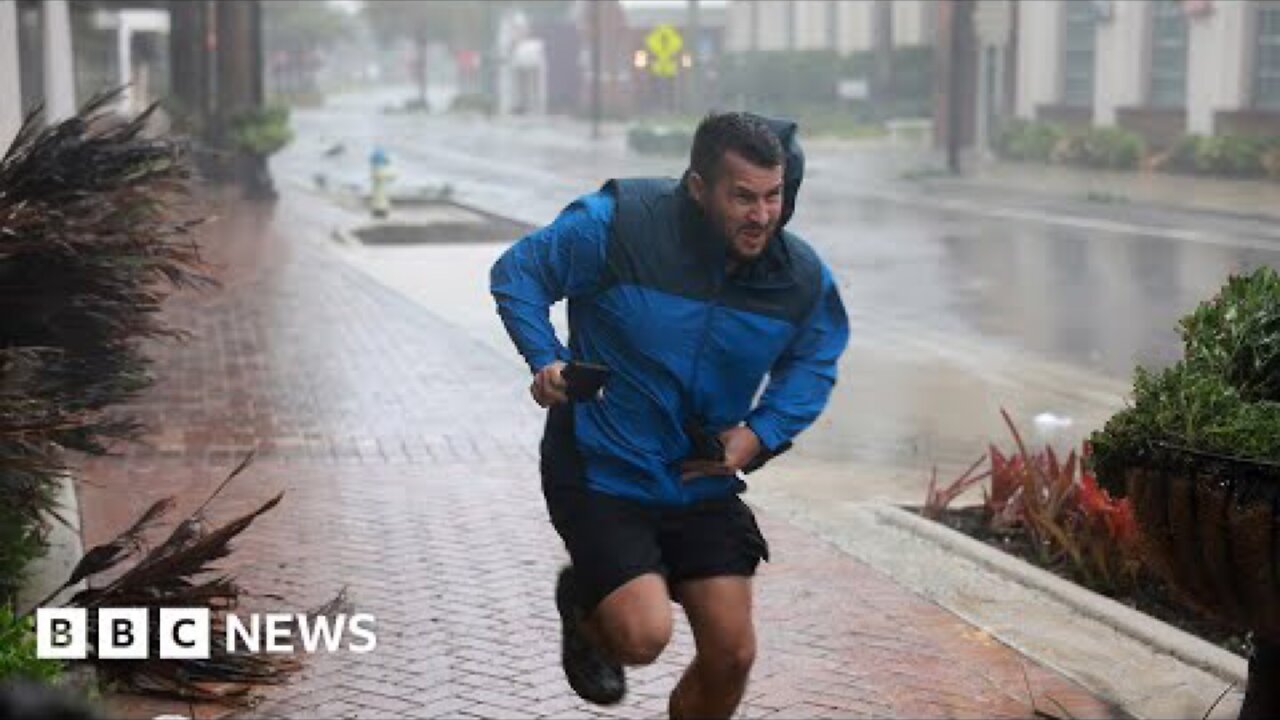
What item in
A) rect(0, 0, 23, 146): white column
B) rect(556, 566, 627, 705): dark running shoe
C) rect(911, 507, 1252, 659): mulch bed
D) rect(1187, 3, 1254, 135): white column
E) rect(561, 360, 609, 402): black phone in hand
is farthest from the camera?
rect(1187, 3, 1254, 135): white column

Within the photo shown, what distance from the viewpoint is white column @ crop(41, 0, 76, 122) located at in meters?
15.9

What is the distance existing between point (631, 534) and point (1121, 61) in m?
34.8

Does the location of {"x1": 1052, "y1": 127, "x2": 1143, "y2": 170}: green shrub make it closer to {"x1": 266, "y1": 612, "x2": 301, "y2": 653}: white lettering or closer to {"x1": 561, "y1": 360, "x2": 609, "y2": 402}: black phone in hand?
{"x1": 266, "y1": 612, "x2": 301, "y2": 653}: white lettering

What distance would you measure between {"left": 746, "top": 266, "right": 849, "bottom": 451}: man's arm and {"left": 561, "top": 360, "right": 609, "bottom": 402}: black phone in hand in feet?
1.38

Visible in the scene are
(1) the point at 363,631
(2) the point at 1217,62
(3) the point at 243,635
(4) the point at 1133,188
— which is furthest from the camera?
(2) the point at 1217,62

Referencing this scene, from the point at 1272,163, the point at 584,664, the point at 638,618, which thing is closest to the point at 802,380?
the point at 638,618

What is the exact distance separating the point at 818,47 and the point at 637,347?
171ft

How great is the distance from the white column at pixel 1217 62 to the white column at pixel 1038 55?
187 inches

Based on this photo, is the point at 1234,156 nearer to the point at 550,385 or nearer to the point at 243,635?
the point at 243,635

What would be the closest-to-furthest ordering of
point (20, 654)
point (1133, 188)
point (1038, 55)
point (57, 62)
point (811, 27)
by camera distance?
1. point (20, 654)
2. point (57, 62)
3. point (1133, 188)
4. point (1038, 55)
5. point (811, 27)

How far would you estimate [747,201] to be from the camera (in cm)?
409

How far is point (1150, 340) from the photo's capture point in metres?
14.0

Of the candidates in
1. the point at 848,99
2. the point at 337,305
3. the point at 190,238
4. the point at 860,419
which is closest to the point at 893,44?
the point at 848,99

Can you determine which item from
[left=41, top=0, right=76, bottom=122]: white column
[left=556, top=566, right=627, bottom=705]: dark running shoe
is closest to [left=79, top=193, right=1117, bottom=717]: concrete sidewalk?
[left=556, top=566, right=627, bottom=705]: dark running shoe
